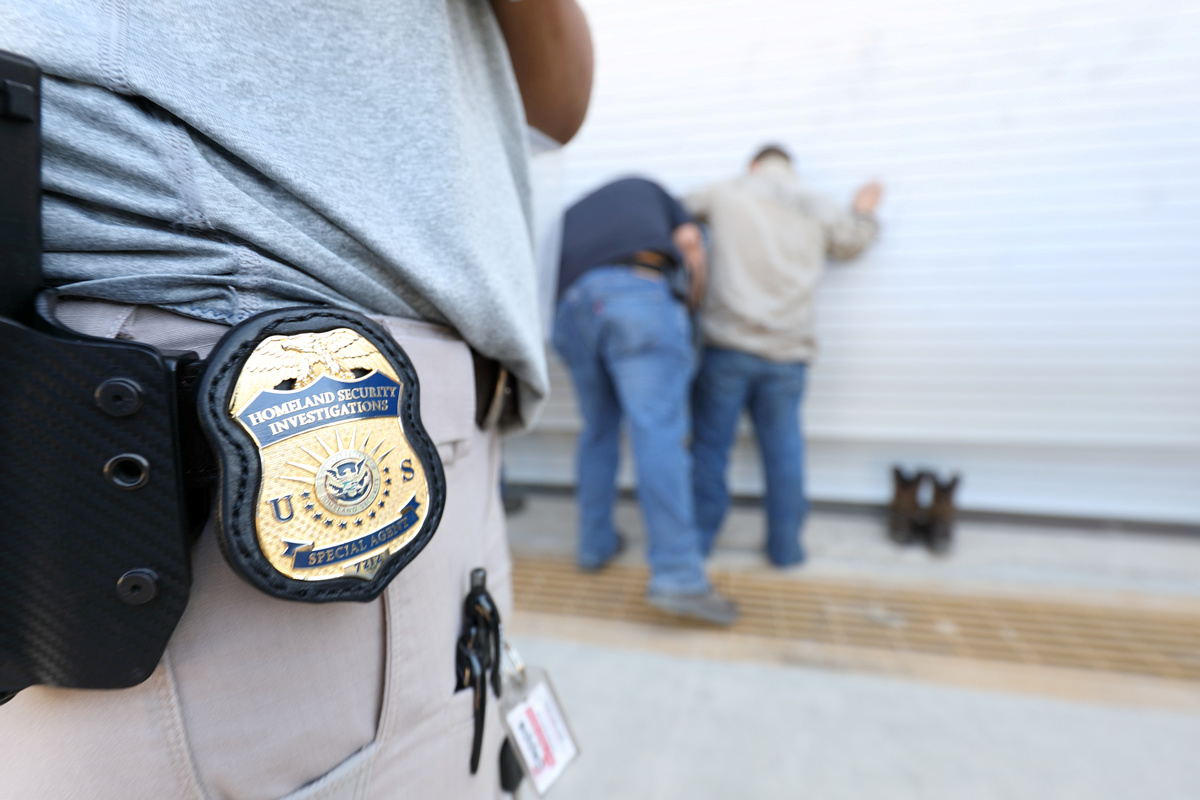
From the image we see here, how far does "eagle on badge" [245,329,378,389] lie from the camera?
0.34m

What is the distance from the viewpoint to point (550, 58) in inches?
25.7

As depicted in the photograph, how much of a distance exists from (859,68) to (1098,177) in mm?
955

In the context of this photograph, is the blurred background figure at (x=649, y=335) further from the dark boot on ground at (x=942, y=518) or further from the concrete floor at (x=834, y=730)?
the dark boot on ground at (x=942, y=518)

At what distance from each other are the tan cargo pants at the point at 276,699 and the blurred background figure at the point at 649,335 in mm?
1372

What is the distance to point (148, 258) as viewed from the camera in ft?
1.18

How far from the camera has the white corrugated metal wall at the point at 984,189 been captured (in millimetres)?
1859

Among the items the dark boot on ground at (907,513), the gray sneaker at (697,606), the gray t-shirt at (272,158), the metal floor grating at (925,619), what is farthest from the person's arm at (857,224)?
the gray t-shirt at (272,158)

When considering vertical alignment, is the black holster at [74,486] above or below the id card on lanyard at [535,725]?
above

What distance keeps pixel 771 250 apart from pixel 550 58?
161 cm

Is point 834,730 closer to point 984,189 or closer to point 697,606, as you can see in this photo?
point 697,606

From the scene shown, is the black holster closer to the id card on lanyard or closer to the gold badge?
the gold badge

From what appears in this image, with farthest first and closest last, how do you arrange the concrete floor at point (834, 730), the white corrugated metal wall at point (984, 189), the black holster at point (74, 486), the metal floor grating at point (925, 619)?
the white corrugated metal wall at point (984, 189) → the metal floor grating at point (925, 619) → the concrete floor at point (834, 730) → the black holster at point (74, 486)

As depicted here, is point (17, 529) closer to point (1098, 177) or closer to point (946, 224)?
point (946, 224)

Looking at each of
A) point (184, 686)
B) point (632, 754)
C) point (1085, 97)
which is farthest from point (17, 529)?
point (1085, 97)
